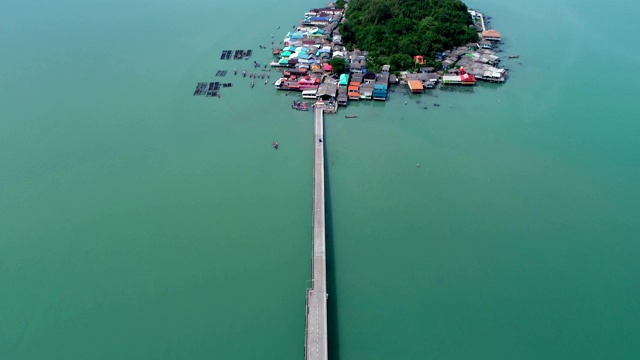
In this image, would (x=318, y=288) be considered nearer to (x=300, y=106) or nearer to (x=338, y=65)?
(x=300, y=106)

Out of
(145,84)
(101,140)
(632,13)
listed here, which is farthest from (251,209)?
(632,13)

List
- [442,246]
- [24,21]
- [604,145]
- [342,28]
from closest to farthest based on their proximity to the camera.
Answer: [442,246] < [604,145] < [342,28] < [24,21]

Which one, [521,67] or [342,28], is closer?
[521,67]

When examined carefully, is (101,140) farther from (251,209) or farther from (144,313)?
(144,313)

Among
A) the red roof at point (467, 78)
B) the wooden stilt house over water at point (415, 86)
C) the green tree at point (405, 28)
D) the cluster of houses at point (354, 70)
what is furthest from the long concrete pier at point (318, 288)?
the green tree at point (405, 28)

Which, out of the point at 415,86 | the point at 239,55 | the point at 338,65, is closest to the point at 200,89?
the point at 239,55
